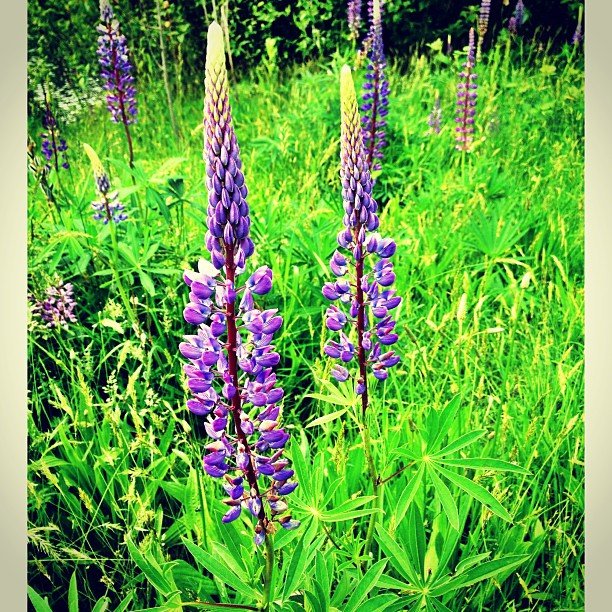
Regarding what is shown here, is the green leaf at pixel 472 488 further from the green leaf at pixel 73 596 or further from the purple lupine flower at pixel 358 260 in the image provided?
the green leaf at pixel 73 596

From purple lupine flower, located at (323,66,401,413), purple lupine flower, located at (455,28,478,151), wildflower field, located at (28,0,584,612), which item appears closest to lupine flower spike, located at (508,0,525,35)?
wildflower field, located at (28,0,584,612)

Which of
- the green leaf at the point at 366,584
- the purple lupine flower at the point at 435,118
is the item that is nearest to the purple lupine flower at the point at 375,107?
the purple lupine flower at the point at 435,118

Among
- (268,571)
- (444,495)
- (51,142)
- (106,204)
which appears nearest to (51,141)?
(51,142)

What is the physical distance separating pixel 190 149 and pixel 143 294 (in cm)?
43

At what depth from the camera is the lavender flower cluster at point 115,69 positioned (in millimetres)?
1976

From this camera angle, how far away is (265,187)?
2.06 m

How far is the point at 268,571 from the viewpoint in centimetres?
145

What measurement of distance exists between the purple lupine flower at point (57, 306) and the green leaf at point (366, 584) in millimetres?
988

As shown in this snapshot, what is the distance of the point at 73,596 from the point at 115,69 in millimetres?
1360

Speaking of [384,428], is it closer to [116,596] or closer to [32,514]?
[116,596]

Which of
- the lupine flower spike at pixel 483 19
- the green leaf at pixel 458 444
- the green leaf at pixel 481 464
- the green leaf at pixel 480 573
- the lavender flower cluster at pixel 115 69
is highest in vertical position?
the lupine flower spike at pixel 483 19

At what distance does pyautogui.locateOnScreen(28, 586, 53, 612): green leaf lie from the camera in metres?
1.83

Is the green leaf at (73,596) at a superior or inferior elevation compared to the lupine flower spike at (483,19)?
inferior
